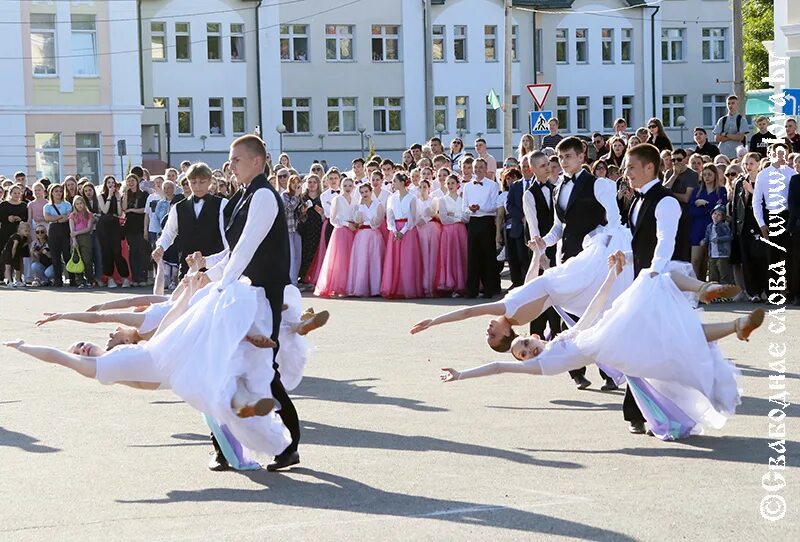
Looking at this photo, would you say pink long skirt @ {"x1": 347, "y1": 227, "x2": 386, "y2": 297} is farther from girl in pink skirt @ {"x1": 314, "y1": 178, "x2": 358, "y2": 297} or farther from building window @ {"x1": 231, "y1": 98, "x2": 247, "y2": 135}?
building window @ {"x1": 231, "y1": 98, "x2": 247, "y2": 135}

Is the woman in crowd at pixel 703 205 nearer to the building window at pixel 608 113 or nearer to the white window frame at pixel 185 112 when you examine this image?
the white window frame at pixel 185 112

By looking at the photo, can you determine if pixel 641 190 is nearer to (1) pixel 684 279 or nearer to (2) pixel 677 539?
(1) pixel 684 279

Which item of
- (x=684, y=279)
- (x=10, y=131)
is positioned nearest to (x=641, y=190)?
(x=684, y=279)

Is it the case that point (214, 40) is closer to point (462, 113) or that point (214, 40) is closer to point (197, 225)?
point (462, 113)

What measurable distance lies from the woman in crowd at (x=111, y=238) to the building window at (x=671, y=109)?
49.6m

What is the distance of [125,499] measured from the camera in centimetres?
844

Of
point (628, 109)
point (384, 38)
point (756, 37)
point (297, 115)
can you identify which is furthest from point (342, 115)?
point (756, 37)

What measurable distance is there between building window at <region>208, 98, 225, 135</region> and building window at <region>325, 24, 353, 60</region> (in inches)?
217

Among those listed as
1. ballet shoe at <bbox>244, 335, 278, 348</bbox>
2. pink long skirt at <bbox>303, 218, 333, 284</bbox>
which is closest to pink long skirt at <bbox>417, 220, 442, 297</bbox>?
pink long skirt at <bbox>303, 218, 333, 284</bbox>

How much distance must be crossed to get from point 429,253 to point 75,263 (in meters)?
8.01

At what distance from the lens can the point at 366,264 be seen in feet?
80.2

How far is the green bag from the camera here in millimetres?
28547

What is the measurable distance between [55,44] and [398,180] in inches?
1491

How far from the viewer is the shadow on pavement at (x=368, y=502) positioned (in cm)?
747
